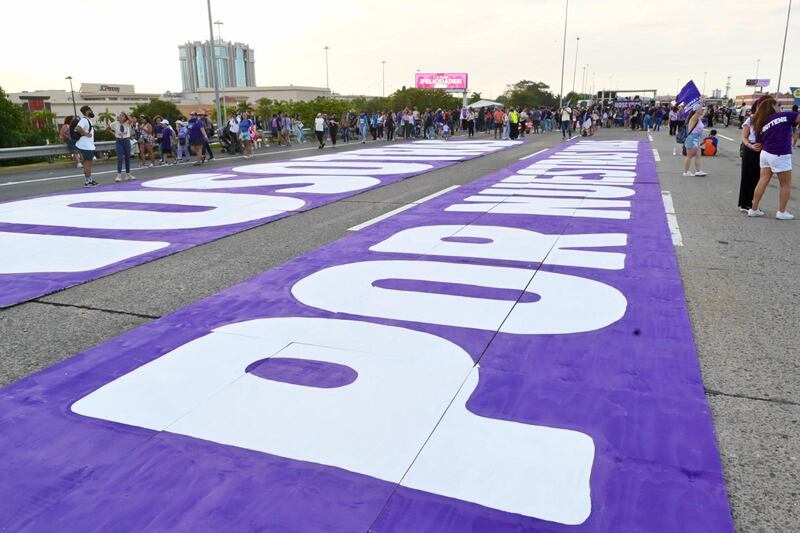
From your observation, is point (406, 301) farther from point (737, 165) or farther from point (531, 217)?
point (737, 165)

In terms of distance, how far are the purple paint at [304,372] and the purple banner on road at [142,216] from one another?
299cm

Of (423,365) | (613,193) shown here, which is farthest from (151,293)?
(613,193)

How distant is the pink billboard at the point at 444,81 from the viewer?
81.5 meters

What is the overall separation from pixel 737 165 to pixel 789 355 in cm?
1489

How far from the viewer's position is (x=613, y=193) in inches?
433

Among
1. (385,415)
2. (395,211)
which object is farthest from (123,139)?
(385,415)

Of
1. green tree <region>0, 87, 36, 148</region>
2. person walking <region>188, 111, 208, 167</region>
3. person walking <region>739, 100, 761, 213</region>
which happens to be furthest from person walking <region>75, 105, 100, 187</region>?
green tree <region>0, 87, 36, 148</region>

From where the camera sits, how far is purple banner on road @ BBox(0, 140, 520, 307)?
6273 millimetres

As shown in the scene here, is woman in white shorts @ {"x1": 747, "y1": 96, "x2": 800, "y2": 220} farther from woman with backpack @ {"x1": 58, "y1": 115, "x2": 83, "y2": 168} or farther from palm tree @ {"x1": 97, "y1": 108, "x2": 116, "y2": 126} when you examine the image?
palm tree @ {"x1": 97, "y1": 108, "x2": 116, "y2": 126}

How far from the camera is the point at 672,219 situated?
8539 mm

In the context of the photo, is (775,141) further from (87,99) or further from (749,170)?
(87,99)

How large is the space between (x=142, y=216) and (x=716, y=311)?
802 centimetres

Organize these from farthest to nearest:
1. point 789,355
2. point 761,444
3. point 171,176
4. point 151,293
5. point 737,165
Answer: point 737,165
point 171,176
point 151,293
point 789,355
point 761,444

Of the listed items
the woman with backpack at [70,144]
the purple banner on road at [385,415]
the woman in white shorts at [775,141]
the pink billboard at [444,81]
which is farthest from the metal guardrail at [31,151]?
the pink billboard at [444,81]
